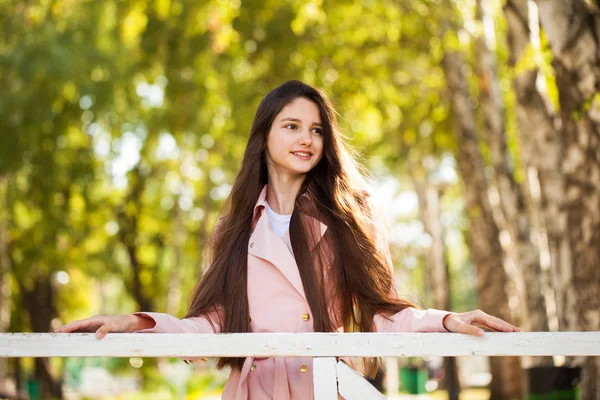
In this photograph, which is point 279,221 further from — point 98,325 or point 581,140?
point 581,140

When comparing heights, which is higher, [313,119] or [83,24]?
[83,24]

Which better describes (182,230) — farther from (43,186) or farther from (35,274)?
(43,186)

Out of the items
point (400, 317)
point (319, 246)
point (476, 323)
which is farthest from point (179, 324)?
point (476, 323)

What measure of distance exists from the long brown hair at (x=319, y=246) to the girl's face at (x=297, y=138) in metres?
0.03

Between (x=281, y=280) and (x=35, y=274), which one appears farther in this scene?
(x=35, y=274)

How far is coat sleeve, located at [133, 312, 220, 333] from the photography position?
323cm

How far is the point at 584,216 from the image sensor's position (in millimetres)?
6480

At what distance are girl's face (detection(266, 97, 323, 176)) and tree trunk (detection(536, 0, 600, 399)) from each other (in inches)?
117

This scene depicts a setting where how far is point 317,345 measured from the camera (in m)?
2.79

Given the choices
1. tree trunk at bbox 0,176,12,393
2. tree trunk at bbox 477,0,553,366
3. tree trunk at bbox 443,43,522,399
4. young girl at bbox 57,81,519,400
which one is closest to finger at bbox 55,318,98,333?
young girl at bbox 57,81,519,400

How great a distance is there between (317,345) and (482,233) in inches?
489

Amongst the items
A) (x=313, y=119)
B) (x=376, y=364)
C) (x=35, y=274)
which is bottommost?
(x=35, y=274)

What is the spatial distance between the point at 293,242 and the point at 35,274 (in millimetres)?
25162

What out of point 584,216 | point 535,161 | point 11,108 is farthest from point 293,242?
point 11,108
